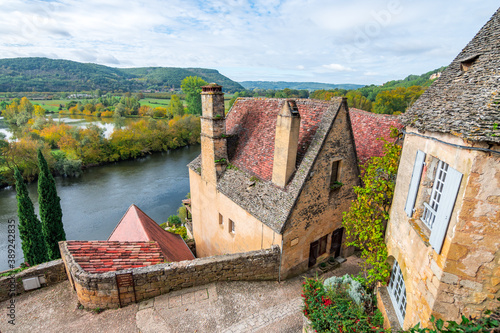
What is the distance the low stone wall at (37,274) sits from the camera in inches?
313

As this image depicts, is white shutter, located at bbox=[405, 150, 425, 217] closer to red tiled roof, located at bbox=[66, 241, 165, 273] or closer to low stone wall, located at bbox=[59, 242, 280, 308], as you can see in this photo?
low stone wall, located at bbox=[59, 242, 280, 308]

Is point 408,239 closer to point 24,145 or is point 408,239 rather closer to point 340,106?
point 340,106

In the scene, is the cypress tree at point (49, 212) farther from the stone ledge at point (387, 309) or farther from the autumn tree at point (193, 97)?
the autumn tree at point (193, 97)

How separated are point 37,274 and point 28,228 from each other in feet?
32.2

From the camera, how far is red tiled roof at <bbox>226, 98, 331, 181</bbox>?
10.6 m

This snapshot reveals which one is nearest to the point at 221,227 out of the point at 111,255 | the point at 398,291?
the point at 111,255

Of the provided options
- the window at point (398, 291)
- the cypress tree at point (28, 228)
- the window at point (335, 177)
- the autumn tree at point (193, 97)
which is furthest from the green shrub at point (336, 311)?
the autumn tree at point (193, 97)

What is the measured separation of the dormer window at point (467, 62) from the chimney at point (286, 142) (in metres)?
4.84

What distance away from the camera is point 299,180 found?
9.59 m

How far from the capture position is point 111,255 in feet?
28.5

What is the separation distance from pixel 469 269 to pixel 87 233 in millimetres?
31497

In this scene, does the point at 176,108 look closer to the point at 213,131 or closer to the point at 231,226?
the point at 213,131

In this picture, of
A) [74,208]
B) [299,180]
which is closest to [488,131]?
[299,180]

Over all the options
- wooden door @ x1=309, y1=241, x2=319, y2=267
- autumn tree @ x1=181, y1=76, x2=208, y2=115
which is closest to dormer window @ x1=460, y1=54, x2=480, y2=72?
wooden door @ x1=309, y1=241, x2=319, y2=267
